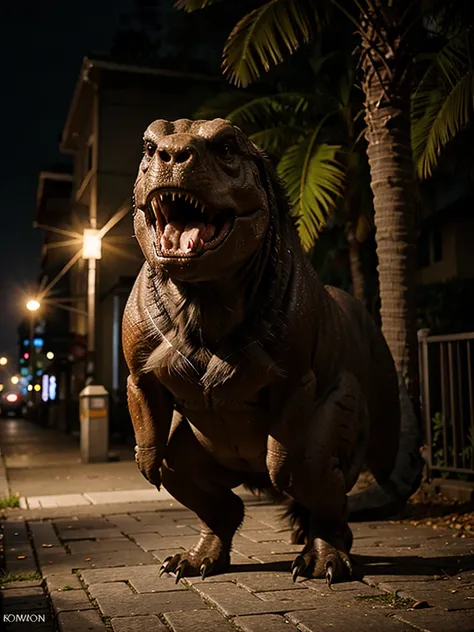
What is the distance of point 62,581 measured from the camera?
13.8 ft

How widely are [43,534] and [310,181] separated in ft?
17.6

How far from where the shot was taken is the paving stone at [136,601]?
11.6ft

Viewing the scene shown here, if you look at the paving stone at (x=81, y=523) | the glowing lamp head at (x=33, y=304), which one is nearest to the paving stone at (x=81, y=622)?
the paving stone at (x=81, y=523)

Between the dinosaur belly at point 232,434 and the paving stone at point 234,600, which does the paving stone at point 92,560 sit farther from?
the dinosaur belly at point 232,434

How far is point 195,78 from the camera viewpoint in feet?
72.8

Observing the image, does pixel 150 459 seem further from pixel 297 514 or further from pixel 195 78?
pixel 195 78

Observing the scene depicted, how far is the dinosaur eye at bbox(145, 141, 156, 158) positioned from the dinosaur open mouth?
0.78ft

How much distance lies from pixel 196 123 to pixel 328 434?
1.62m

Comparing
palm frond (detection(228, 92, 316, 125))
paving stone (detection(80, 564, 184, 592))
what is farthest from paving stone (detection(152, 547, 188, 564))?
palm frond (detection(228, 92, 316, 125))

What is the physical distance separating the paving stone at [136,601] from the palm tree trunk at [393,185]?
443 cm

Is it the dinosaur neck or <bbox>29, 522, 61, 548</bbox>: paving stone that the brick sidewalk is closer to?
<bbox>29, 522, 61, 548</bbox>: paving stone

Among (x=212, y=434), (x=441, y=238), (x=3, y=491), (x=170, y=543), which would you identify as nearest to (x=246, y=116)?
(x=3, y=491)

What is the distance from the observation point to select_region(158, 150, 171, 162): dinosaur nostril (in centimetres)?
326

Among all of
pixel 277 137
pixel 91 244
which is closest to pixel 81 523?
pixel 277 137
